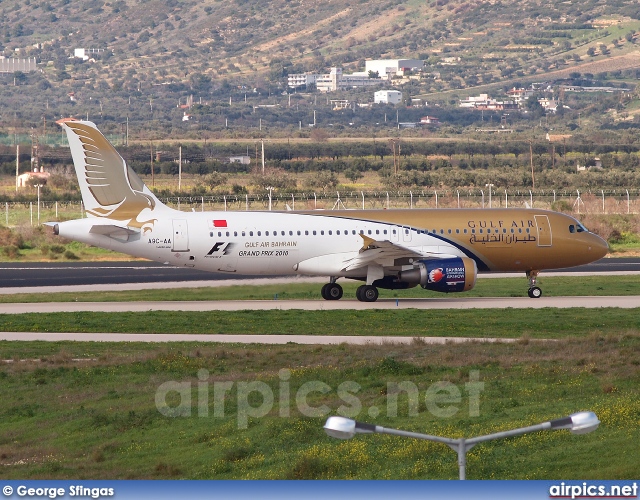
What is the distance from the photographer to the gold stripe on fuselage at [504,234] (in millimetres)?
45812

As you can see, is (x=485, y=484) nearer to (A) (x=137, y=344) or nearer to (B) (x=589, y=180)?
(A) (x=137, y=344)

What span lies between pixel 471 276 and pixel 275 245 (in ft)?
26.0

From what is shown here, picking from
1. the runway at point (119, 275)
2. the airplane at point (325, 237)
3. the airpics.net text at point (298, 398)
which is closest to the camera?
the airpics.net text at point (298, 398)

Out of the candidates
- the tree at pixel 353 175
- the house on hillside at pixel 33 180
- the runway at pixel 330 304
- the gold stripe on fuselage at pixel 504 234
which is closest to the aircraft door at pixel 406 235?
the gold stripe on fuselage at pixel 504 234

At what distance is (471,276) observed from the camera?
43.3 meters

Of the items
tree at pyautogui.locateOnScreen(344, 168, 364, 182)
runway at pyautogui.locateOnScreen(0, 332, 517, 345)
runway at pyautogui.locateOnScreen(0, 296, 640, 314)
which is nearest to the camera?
runway at pyautogui.locateOnScreen(0, 332, 517, 345)

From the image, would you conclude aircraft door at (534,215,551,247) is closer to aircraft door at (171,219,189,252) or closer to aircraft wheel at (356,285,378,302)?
aircraft wheel at (356,285,378,302)

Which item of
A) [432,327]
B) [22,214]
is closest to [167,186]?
[22,214]

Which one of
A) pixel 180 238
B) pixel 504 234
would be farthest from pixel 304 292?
pixel 504 234

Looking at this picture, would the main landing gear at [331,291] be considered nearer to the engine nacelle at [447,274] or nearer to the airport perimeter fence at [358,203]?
the engine nacelle at [447,274]

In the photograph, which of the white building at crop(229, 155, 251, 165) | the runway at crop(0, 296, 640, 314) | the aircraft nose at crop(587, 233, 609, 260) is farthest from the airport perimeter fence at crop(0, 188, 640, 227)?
the white building at crop(229, 155, 251, 165)

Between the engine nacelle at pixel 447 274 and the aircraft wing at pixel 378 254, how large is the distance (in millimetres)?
913

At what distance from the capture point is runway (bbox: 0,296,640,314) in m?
42.9

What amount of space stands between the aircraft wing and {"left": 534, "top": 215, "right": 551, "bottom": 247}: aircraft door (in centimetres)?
550
